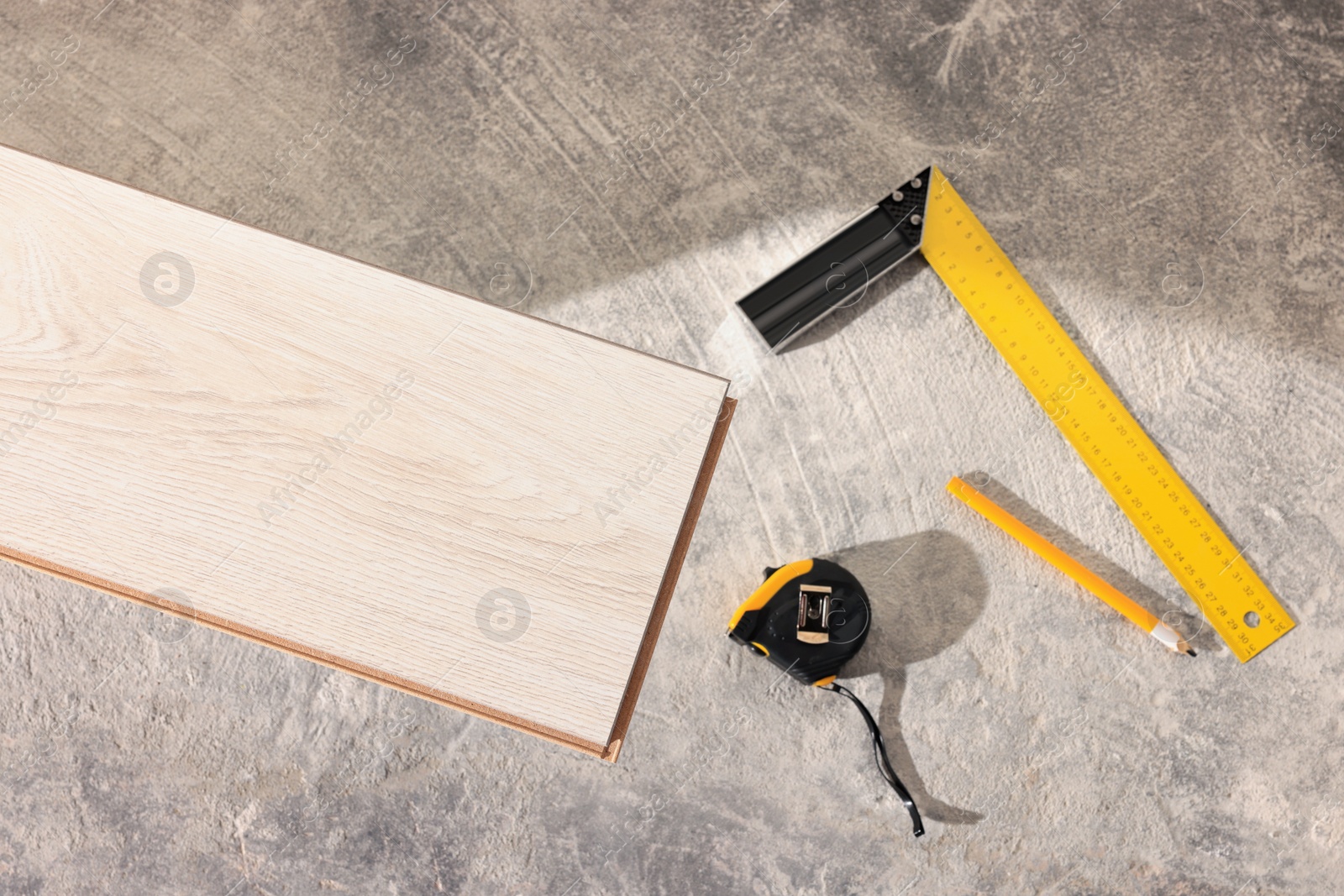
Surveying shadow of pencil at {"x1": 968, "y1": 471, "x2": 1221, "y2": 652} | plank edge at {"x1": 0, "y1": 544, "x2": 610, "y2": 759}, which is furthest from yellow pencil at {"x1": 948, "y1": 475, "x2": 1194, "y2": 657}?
plank edge at {"x1": 0, "y1": 544, "x2": 610, "y2": 759}

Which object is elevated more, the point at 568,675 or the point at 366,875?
the point at 568,675

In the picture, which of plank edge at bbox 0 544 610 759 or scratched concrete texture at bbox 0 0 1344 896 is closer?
plank edge at bbox 0 544 610 759

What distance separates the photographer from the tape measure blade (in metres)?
1.46

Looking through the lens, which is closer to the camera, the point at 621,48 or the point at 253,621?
the point at 253,621

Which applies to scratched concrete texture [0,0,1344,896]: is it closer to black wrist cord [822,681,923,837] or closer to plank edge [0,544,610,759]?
black wrist cord [822,681,923,837]

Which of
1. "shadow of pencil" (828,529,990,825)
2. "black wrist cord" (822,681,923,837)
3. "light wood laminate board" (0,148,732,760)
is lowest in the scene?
"black wrist cord" (822,681,923,837)

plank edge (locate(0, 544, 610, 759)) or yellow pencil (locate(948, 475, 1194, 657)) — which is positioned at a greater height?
plank edge (locate(0, 544, 610, 759))

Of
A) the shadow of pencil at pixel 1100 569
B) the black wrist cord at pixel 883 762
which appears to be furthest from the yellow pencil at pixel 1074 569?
the black wrist cord at pixel 883 762

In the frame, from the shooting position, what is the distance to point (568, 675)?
812mm

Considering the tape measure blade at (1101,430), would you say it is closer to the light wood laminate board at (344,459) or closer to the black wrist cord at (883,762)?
the black wrist cord at (883,762)

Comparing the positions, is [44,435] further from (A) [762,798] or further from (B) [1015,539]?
(B) [1015,539]

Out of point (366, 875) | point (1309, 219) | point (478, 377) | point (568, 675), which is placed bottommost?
point (366, 875)

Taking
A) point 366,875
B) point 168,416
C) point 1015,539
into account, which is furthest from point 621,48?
point 366,875

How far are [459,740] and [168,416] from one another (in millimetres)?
903
